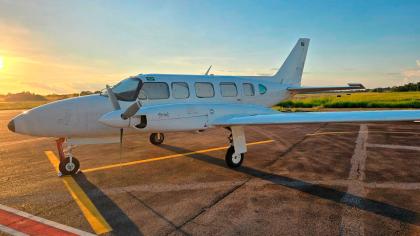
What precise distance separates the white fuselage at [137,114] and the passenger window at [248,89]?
50.9 inches

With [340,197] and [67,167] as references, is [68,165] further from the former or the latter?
[340,197]

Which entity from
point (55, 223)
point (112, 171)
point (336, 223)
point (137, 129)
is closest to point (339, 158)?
point (336, 223)

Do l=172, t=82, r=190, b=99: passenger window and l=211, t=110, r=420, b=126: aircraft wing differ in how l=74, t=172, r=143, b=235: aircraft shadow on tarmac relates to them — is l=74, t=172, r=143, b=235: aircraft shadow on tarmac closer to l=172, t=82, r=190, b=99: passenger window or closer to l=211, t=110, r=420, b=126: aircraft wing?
l=172, t=82, r=190, b=99: passenger window

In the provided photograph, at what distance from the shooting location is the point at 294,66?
14.9m

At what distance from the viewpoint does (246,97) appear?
38.5 ft

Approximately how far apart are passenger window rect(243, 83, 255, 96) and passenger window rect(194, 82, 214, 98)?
1789 millimetres

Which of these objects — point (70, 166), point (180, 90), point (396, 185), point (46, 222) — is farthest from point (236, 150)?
point (46, 222)

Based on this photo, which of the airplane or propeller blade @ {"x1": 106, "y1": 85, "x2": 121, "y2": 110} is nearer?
the airplane

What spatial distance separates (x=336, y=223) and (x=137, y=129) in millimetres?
5465

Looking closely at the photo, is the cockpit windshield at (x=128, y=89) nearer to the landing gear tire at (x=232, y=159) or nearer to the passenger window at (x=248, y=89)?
the landing gear tire at (x=232, y=159)

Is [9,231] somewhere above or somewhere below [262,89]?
below

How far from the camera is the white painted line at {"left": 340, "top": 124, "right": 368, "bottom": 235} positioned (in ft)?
16.9

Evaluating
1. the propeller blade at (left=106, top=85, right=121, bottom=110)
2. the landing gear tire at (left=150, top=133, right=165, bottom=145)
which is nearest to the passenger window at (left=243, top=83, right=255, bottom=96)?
the landing gear tire at (left=150, top=133, right=165, bottom=145)

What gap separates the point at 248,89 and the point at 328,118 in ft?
14.5
